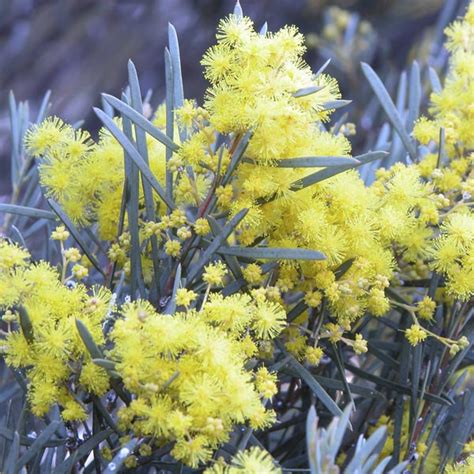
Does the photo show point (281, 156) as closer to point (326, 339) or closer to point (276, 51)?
point (276, 51)

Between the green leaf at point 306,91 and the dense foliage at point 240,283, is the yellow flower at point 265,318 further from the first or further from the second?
the green leaf at point 306,91

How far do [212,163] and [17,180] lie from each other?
47 centimetres

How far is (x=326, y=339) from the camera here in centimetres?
87

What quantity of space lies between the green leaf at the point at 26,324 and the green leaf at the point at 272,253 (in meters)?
0.20

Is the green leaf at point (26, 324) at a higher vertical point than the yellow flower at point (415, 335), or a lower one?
lower

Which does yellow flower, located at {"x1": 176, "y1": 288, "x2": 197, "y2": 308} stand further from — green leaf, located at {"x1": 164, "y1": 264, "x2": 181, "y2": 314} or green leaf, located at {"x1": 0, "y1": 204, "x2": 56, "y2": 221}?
green leaf, located at {"x1": 0, "y1": 204, "x2": 56, "y2": 221}

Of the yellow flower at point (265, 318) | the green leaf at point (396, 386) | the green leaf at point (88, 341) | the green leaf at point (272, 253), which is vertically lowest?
the green leaf at point (396, 386)

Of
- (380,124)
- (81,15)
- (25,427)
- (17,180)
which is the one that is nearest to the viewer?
(25,427)

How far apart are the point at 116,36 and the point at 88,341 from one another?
2038 mm

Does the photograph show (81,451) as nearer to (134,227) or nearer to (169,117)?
(134,227)

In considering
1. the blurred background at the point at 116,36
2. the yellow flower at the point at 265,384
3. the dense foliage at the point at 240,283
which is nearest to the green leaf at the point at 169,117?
the dense foliage at the point at 240,283

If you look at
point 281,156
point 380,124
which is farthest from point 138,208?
point 380,124

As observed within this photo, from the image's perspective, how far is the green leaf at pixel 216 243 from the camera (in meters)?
0.73

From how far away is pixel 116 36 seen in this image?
8.38 feet
